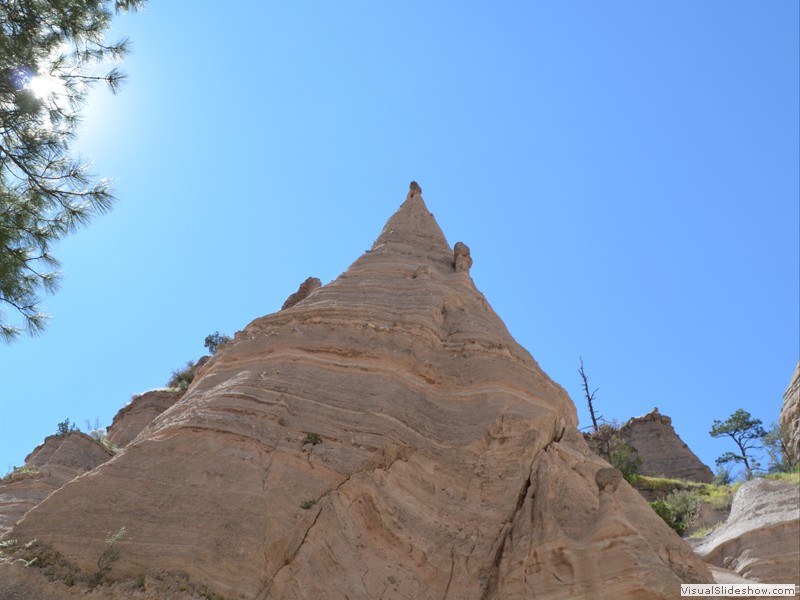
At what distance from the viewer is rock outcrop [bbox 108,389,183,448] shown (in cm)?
3161

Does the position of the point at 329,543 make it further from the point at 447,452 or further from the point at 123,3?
the point at 123,3

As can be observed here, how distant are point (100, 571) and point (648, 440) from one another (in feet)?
129

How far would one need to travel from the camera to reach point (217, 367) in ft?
49.1

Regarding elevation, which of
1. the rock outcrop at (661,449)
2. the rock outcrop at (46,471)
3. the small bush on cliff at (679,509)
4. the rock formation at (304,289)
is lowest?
the rock outcrop at (46,471)

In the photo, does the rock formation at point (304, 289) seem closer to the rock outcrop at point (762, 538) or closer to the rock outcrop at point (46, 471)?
the rock outcrop at point (46, 471)

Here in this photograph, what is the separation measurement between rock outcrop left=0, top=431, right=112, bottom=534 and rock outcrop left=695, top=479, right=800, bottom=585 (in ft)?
58.5

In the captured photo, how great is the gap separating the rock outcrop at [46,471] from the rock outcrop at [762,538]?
58.5ft

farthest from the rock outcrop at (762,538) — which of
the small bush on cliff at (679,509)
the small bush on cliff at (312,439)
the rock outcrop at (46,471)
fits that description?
the rock outcrop at (46,471)

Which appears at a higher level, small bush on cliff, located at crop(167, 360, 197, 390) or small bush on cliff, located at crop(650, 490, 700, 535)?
small bush on cliff, located at crop(167, 360, 197, 390)

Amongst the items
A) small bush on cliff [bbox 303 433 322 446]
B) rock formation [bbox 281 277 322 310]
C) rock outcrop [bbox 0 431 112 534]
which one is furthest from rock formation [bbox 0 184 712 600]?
rock formation [bbox 281 277 322 310]

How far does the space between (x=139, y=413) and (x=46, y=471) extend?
26.7 ft

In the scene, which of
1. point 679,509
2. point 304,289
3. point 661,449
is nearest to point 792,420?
point 679,509

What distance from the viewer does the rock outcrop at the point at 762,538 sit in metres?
18.7

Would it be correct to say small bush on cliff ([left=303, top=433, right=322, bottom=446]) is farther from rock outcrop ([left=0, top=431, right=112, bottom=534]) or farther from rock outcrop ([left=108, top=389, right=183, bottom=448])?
rock outcrop ([left=108, top=389, right=183, bottom=448])
